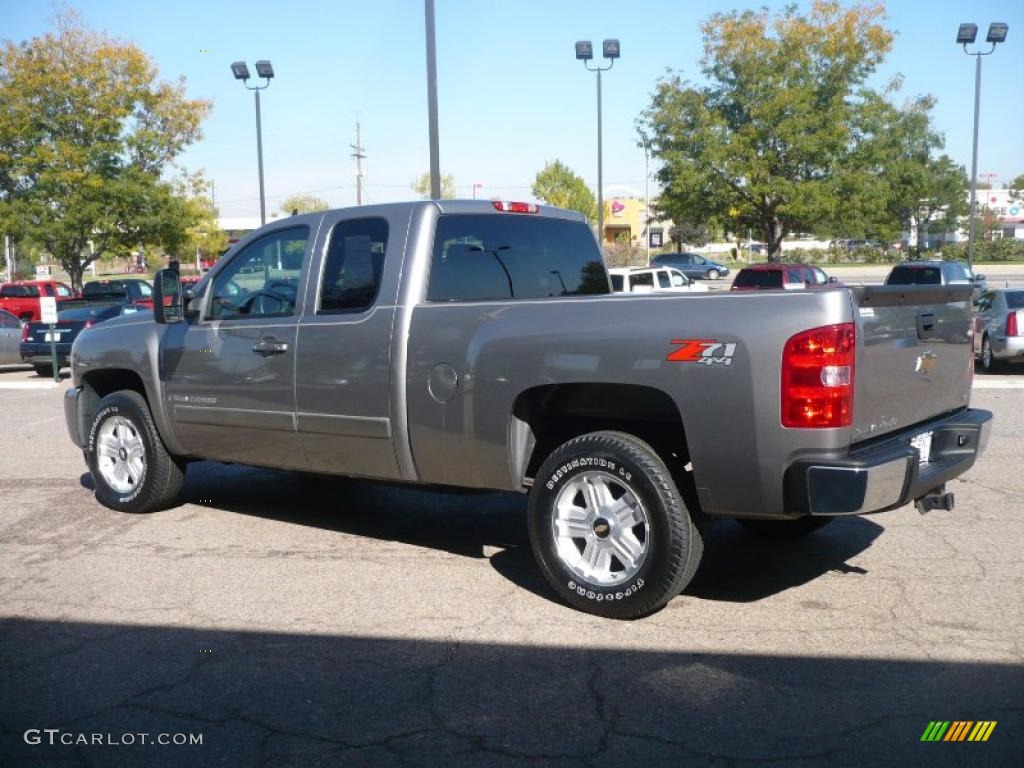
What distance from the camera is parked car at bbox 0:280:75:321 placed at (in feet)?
99.3

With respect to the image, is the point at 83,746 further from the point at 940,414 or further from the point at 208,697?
the point at 940,414

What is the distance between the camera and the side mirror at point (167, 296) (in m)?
6.57

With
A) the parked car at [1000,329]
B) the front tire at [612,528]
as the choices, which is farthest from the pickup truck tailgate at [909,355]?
the parked car at [1000,329]

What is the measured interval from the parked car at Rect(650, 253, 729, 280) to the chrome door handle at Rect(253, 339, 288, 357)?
47.6 meters

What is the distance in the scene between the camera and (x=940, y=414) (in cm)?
522

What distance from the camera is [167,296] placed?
6660 mm

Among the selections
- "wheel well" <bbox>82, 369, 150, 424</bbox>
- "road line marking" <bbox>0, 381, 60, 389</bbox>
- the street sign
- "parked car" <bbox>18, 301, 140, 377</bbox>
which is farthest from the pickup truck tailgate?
"parked car" <bbox>18, 301, 140, 377</bbox>

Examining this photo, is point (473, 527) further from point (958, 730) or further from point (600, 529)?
point (958, 730)

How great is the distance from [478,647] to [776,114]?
28501 mm

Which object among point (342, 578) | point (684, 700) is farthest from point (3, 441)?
point (684, 700)

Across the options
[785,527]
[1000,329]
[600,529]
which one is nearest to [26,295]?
[1000,329]

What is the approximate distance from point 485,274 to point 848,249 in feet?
235

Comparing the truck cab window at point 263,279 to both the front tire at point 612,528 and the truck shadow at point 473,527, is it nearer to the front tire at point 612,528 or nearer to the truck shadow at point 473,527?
the truck shadow at point 473,527

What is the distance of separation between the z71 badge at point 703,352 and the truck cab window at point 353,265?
75.0 inches
